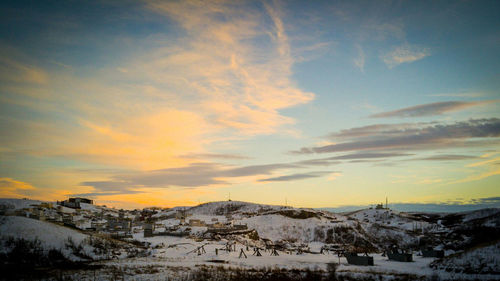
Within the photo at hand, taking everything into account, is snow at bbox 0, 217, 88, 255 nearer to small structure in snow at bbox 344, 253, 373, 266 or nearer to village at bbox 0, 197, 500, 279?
village at bbox 0, 197, 500, 279

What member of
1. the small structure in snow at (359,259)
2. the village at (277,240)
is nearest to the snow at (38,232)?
the village at (277,240)

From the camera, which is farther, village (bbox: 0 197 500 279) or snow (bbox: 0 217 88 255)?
village (bbox: 0 197 500 279)

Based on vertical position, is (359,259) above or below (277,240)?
Result: above

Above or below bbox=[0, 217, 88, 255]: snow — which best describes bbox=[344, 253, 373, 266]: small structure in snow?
below

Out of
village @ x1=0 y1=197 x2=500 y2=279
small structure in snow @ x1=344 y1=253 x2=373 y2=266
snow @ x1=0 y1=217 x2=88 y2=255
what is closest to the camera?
snow @ x1=0 y1=217 x2=88 y2=255

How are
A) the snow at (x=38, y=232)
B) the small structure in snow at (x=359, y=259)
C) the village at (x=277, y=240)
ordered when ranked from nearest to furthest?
Result: 1. the snow at (x=38, y=232)
2. the village at (x=277, y=240)
3. the small structure in snow at (x=359, y=259)

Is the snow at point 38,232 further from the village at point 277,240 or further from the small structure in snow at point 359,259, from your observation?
the small structure in snow at point 359,259

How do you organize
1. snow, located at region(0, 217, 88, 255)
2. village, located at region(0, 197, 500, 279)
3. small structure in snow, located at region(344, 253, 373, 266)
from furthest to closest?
small structure in snow, located at region(344, 253, 373, 266) → village, located at region(0, 197, 500, 279) → snow, located at region(0, 217, 88, 255)

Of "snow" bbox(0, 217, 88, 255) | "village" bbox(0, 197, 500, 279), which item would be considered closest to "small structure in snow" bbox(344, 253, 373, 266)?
"village" bbox(0, 197, 500, 279)

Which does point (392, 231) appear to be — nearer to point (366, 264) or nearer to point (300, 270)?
point (366, 264)

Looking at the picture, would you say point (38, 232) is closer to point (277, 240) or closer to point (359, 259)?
point (359, 259)

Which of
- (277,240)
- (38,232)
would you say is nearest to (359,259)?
(277,240)

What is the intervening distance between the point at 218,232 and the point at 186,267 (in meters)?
41.4

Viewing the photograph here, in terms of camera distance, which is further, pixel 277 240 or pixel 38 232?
pixel 277 240
